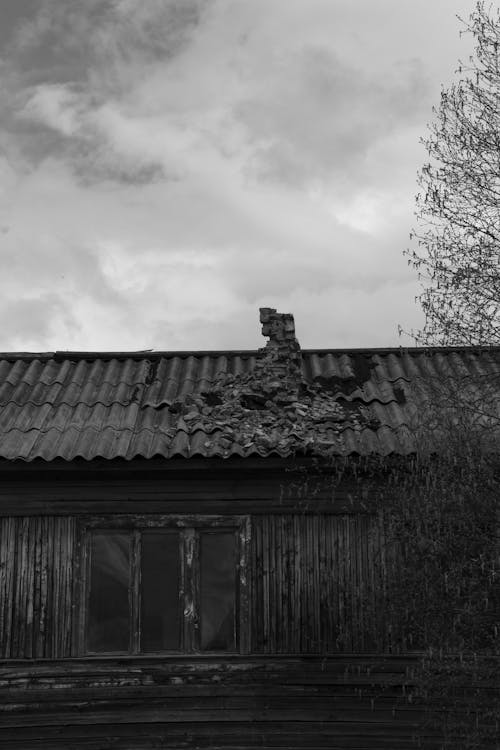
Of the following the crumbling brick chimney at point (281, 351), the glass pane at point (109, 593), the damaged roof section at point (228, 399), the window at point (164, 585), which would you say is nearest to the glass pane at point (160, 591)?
the window at point (164, 585)

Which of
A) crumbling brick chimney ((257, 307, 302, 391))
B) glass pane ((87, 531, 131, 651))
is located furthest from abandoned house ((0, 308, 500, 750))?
crumbling brick chimney ((257, 307, 302, 391))

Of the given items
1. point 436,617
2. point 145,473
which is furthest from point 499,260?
point 145,473

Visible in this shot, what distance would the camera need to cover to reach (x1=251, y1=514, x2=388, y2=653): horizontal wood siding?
304 inches

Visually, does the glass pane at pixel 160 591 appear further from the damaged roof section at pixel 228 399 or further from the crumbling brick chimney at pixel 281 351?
the crumbling brick chimney at pixel 281 351

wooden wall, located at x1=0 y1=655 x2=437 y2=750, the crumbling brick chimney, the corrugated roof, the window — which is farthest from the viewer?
the crumbling brick chimney

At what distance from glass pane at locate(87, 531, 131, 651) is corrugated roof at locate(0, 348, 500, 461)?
1025 mm

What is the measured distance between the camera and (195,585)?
7887mm

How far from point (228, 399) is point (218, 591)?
2.02m

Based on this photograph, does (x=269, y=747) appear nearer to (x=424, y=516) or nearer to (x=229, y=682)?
(x=229, y=682)

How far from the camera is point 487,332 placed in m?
6.04

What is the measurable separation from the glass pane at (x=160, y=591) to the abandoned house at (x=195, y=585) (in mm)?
13

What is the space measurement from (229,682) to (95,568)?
1.67m

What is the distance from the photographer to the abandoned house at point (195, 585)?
756 cm

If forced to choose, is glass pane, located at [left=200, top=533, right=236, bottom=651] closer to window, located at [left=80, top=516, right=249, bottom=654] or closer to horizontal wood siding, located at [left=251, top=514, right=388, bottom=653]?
window, located at [left=80, top=516, right=249, bottom=654]
